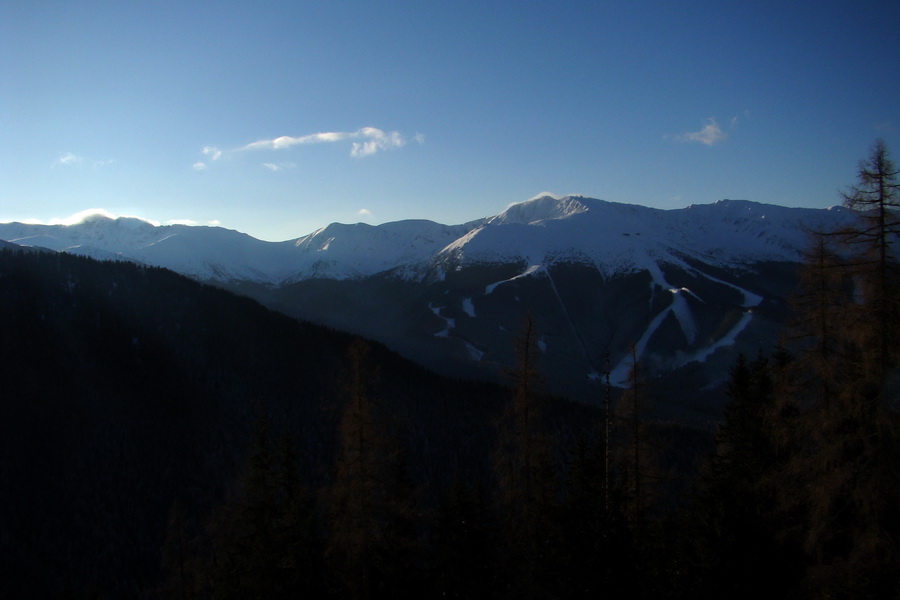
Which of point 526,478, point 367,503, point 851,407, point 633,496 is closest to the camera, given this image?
point 851,407

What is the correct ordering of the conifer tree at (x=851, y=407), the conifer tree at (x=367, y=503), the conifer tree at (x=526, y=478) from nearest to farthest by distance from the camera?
the conifer tree at (x=851, y=407), the conifer tree at (x=367, y=503), the conifer tree at (x=526, y=478)

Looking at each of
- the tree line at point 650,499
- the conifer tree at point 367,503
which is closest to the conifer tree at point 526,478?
the tree line at point 650,499

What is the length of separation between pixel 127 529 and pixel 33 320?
5465 cm

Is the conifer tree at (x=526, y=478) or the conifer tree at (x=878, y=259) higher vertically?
the conifer tree at (x=878, y=259)

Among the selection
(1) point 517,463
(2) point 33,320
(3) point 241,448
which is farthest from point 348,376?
(2) point 33,320

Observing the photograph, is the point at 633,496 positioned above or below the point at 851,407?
below

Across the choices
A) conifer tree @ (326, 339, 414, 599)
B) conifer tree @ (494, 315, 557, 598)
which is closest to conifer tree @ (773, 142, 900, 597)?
conifer tree @ (494, 315, 557, 598)

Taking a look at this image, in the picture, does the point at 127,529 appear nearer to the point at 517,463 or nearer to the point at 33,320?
the point at 33,320

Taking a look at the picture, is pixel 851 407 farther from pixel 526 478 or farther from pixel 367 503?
pixel 367 503

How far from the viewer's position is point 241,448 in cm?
9444

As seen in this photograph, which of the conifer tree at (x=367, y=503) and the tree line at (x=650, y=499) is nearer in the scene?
the tree line at (x=650, y=499)

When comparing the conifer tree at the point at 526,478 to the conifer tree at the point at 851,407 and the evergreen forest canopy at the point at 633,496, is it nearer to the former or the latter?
the evergreen forest canopy at the point at 633,496

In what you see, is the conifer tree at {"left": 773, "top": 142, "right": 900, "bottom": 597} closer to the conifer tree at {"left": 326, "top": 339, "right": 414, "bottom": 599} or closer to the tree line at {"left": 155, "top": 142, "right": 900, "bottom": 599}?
the tree line at {"left": 155, "top": 142, "right": 900, "bottom": 599}

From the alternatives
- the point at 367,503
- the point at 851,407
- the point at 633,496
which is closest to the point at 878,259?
the point at 851,407
